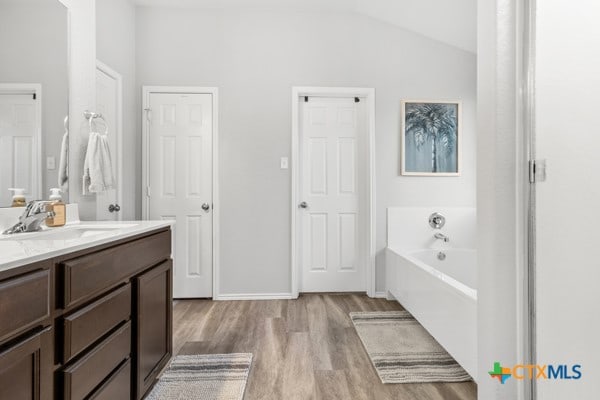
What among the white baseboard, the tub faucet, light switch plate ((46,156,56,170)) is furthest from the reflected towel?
the tub faucet

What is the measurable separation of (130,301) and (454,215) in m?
2.92

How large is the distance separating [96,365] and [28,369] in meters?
0.33

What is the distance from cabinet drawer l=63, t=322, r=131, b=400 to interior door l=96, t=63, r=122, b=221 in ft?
4.76

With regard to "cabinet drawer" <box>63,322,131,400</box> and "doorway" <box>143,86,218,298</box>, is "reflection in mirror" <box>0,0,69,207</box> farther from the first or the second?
"doorway" <box>143,86,218,298</box>

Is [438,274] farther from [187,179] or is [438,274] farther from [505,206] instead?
[187,179]

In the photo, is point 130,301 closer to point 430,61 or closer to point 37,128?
point 37,128

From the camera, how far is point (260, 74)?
10.3 feet

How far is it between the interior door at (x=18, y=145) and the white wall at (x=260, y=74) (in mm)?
1484

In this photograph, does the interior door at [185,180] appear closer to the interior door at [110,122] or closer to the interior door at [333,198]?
the interior door at [110,122]

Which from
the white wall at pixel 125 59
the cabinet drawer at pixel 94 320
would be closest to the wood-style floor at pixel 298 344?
the cabinet drawer at pixel 94 320

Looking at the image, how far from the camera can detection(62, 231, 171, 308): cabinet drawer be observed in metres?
1.02

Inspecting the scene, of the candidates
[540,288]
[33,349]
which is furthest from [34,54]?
[540,288]

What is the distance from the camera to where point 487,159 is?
4.29ft

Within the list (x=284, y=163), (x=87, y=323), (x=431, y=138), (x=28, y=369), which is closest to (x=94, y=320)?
(x=87, y=323)
